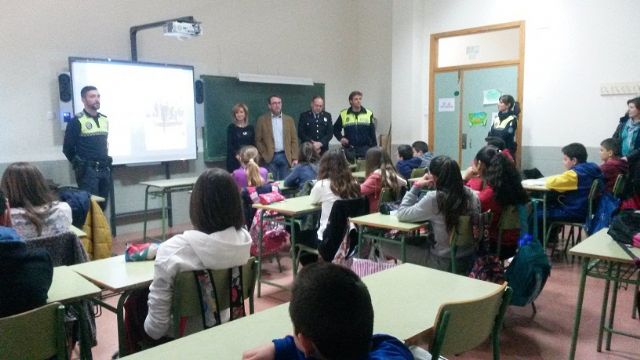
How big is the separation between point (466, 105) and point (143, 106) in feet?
15.0

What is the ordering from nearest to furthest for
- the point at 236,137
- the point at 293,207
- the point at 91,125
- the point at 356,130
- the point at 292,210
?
the point at 292,210
the point at 293,207
the point at 91,125
the point at 236,137
the point at 356,130

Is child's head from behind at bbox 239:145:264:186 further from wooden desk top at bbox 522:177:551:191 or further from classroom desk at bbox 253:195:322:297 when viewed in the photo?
wooden desk top at bbox 522:177:551:191

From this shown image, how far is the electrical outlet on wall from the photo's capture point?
6.24 metres

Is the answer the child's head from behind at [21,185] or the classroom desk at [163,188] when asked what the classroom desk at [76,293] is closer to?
the child's head from behind at [21,185]

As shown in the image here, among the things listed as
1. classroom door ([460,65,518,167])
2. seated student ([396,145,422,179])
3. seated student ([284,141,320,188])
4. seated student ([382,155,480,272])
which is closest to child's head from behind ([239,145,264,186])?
seated student ([284,141,320,188])

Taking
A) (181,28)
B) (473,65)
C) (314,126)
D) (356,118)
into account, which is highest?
(181,28)

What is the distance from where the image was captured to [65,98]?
17.9ft

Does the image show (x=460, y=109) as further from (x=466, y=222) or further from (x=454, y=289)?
(x=454, y=289)

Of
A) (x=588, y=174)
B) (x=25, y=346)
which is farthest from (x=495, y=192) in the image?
(x=25, y=346)

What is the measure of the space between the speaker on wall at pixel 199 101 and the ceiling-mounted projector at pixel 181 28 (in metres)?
0.97

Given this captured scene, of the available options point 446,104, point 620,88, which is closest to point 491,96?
point 446,104

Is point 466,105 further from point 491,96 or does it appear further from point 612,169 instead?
point 612,169

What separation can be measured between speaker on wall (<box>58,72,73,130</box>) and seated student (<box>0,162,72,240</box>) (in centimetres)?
297

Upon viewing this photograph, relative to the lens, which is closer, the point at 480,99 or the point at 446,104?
the point at 480,99
